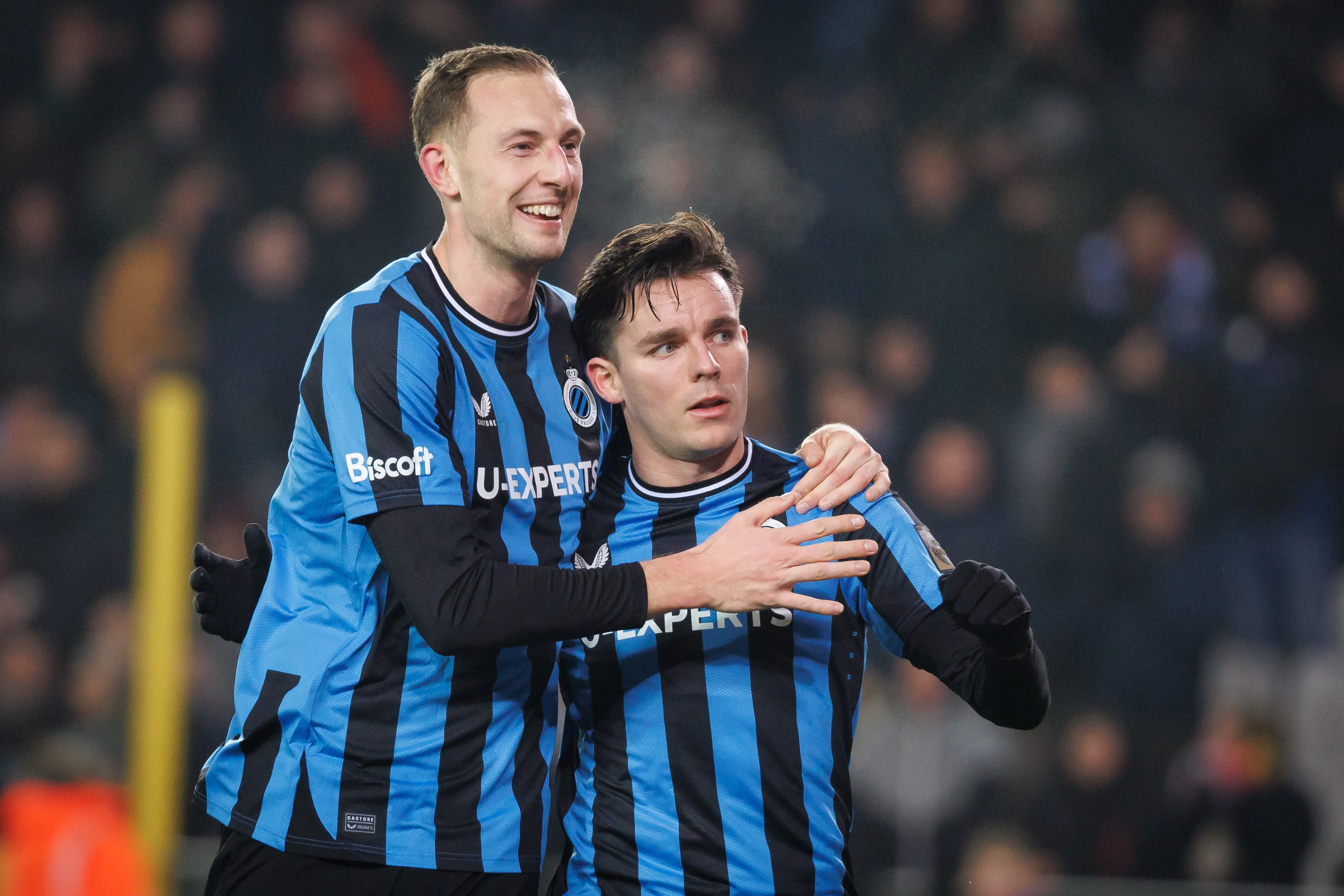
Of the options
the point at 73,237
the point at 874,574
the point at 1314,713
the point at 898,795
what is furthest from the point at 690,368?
the point at 73,237

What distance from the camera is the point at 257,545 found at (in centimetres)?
240

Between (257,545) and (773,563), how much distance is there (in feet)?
3.48

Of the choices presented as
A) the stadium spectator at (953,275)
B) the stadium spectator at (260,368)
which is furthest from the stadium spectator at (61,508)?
the stadium spectator at (953,275)

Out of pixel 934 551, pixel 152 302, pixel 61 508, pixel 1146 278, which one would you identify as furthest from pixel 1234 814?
pixel 152 302

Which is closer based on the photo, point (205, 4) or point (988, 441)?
point (988, 441)

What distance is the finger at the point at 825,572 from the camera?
6.00 ft

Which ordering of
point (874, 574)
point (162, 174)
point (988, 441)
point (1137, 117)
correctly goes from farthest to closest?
point (162, 174) → point (1137, 117) → point (988, 441) → point (874, 574)

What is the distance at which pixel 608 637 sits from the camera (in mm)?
2057

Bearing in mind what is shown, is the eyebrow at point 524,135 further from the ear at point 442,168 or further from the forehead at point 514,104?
the ear at point 442,168

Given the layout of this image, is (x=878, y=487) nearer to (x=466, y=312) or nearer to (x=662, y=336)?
(x=662, y=336)

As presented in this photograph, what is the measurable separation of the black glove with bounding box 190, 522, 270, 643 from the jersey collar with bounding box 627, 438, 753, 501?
0.75 m

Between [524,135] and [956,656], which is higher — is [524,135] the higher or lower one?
the higher one

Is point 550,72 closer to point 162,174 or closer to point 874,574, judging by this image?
point 874,574

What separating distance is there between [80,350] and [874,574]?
15.6ft
